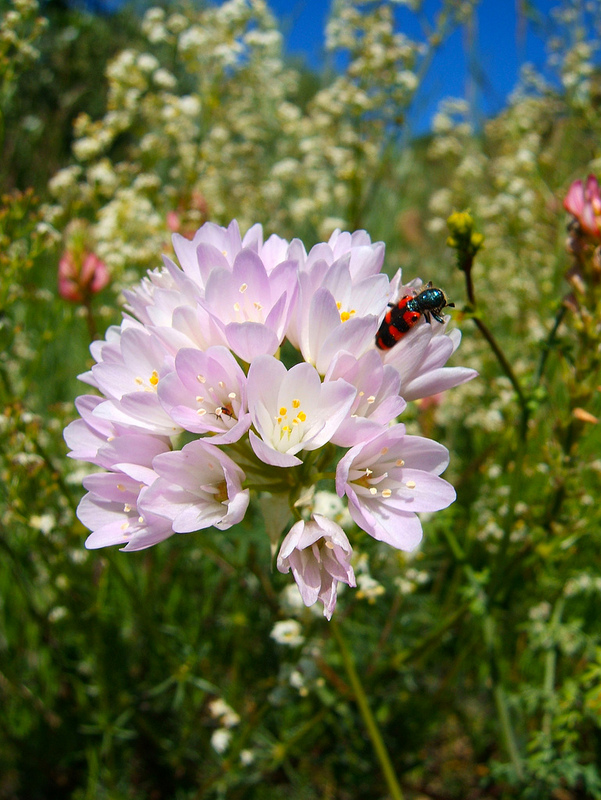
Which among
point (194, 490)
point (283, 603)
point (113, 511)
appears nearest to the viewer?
point (194, 490)

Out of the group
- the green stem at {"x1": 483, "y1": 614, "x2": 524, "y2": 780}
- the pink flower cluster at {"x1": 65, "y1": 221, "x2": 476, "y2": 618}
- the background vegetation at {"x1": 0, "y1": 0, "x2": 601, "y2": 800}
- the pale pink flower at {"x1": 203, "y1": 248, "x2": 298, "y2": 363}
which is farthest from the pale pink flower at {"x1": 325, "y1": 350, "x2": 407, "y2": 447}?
the green stem at {"x1": 483, "y1": 614, "x2": 524, "y2": 780}

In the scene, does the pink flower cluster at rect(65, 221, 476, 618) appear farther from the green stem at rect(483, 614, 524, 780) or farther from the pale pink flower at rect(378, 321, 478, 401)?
the green stem at rect(483, 614, 524, 780)

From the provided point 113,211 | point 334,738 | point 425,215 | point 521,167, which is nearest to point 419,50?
point 521,167

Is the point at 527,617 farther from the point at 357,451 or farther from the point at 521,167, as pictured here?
the point at 521,167

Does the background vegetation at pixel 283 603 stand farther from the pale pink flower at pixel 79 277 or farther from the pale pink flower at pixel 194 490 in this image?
the pale pink flower at pixel 194 490

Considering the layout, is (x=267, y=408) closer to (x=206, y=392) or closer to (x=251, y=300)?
(x=206, y=392)

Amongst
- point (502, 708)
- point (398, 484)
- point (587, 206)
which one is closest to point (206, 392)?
point (398, 484)
